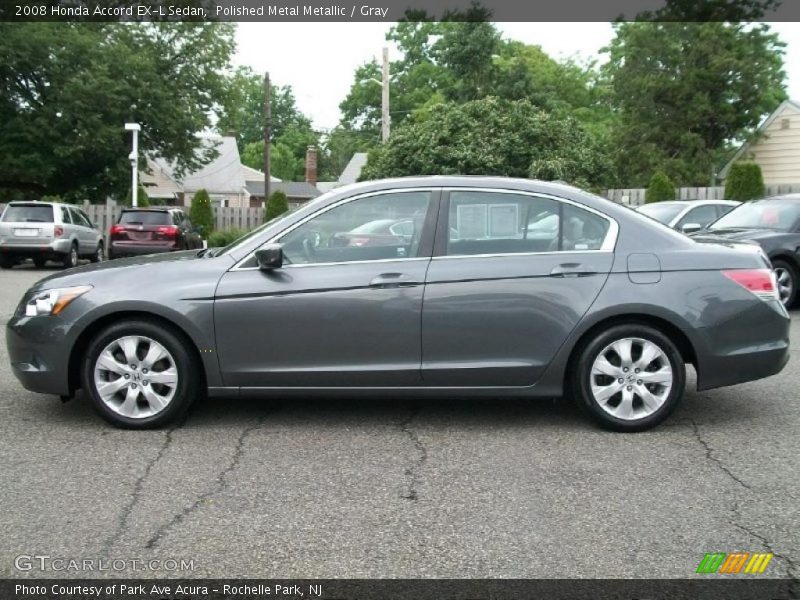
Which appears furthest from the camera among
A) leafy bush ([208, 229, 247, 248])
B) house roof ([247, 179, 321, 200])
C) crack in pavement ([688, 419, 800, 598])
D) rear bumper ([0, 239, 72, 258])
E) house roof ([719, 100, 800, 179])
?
house roof ([247, 179, 321, 200])

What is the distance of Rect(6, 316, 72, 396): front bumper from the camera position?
5.53m

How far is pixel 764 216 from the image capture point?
12.6m

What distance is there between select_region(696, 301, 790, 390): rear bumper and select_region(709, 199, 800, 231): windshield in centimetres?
724

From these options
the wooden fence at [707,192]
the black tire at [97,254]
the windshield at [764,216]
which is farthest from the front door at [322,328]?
the wooden fence at [707,192]

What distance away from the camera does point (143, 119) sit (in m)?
36.7

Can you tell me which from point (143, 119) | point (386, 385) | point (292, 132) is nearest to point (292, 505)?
point (386, 385)

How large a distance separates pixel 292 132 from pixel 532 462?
107590 millimetres

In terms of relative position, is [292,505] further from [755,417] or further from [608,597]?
[755,417]

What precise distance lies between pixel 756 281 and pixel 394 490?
2.85 m

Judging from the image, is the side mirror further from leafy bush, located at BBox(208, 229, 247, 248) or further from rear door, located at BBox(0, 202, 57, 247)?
leafy bush, located at BBox(208, 229, 247, 248)

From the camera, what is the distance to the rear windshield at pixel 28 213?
20420 mm

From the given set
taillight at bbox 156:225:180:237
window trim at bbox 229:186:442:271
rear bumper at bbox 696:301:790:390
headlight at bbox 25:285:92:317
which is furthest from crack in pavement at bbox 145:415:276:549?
taillight at bbox 156:225:180:237

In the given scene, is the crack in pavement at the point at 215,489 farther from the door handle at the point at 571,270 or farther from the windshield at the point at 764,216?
the windshield at the point at 764,216

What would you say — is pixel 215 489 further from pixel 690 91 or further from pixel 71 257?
pixel 690 91
